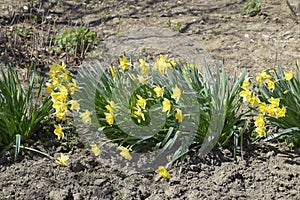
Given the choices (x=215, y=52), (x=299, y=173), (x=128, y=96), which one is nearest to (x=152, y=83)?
(x=128, y=96)

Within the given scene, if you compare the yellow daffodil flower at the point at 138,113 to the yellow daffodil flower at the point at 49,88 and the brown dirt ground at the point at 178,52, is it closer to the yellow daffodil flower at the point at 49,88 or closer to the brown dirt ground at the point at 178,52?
the brown dirt ground at the point at 178,52

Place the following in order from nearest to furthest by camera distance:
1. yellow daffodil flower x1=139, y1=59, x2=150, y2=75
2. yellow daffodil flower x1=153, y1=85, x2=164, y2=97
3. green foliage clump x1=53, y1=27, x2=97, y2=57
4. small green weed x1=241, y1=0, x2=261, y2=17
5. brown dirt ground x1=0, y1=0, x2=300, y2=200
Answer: brown dirt ground x1=0, y1=0, x2=300, y2=200 → yellow daffodil flower x1=153, y1=85, x2=164, y2=97 → yellow daffodil flower x1=139, y1=59, x2=150, y2=75 → green foliage clump x1=53, y1=27, x2=97, y2=57 → small green weed x1=241, y1=0, x2=261, y2=17

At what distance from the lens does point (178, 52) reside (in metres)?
4.86

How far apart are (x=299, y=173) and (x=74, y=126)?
1639mm

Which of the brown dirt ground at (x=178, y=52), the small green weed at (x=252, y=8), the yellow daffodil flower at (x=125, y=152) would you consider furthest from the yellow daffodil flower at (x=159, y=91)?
the small green weed at (x=252, y=8)

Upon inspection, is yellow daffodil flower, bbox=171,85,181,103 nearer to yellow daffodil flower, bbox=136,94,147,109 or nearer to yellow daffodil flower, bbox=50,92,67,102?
yellow daffodil flower, bbox=136,94,147,109

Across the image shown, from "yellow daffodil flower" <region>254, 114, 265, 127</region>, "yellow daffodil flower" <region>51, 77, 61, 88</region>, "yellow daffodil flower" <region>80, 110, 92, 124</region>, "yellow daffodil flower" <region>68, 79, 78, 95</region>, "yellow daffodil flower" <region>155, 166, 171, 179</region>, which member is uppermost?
"yellow daffodil flower" <region>51, 77, 61, 88</region>

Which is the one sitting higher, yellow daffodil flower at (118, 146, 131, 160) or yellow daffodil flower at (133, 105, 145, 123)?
yellow daffodil flower at (133, 105, 145, 123)

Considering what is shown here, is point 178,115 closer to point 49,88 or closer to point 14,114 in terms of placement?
point 49,88

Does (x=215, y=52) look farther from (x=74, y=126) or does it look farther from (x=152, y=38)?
(x=74, y=126)

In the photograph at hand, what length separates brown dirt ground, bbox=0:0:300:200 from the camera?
2.95 metres

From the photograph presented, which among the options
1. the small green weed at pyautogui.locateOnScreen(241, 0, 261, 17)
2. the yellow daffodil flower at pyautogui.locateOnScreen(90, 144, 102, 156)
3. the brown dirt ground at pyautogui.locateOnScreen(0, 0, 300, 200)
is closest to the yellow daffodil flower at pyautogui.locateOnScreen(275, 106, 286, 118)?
the brown dirt ground at pyautogui.locateOnScreen(0, 0, 300, 200)

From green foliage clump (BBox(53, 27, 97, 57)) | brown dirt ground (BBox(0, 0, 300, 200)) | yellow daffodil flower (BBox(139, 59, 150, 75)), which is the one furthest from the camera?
green foliage clump (BBox(53, 27, 97, 57))

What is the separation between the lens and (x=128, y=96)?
10.8 feet
